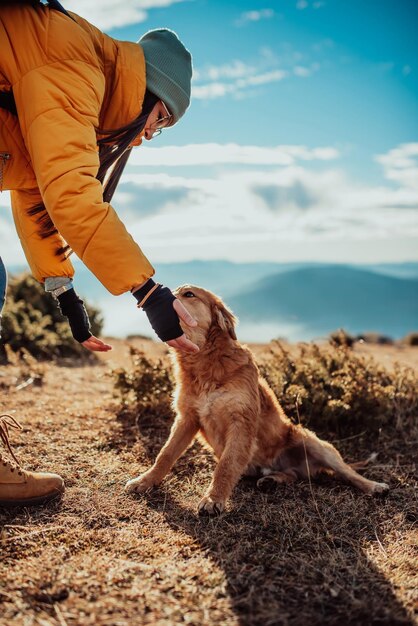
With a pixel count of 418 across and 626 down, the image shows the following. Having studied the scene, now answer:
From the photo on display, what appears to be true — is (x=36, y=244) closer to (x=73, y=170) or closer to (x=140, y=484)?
(x=73, y=170)

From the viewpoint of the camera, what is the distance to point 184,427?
3844mm

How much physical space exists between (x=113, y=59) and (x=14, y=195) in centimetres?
113

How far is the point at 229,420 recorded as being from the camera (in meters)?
3.68

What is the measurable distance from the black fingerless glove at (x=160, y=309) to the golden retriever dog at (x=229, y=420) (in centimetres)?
131

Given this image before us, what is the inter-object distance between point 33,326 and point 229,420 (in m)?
5.26

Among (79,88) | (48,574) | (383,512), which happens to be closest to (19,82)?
(79,88)

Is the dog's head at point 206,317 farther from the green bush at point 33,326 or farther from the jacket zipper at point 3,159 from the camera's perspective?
the green bush at point 33,326

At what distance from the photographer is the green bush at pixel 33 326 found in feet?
25.6

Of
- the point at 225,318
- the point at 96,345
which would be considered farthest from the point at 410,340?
the point at 96,345

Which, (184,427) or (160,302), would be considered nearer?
(160,302)

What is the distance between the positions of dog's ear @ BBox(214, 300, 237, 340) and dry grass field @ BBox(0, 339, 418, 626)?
1.08 meters

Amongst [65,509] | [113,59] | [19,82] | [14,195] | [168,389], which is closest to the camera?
[19,82]

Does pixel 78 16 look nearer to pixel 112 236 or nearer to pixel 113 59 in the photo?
pixel 113 59

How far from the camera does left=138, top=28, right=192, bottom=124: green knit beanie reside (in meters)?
2.84
